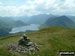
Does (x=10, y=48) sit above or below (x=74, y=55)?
above

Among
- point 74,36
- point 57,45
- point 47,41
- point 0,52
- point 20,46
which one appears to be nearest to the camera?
point 0,52

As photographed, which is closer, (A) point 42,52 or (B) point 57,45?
(A) point 42,52

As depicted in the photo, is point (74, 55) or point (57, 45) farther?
point (57, 45)

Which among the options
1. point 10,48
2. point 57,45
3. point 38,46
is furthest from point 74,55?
point 10,48

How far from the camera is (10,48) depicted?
137 feet

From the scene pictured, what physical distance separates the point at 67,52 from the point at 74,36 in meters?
17.5

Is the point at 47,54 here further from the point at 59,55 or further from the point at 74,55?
the point at 74,55

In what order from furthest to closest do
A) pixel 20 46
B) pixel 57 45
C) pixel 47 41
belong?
pixel 47 41 → pixel 57 45 → pixel 20 46

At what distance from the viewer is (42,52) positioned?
4069 cm

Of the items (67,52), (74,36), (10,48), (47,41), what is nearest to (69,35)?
(74,36)

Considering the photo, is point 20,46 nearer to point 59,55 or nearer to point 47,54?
point 47,54

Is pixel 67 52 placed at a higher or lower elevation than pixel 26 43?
lower

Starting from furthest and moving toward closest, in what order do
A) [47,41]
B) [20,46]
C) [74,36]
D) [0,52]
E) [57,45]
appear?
[74,36]
[47,41]
[57,45]
[20,46]
[0,52]

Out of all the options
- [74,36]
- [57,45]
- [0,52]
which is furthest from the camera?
[74,36]
